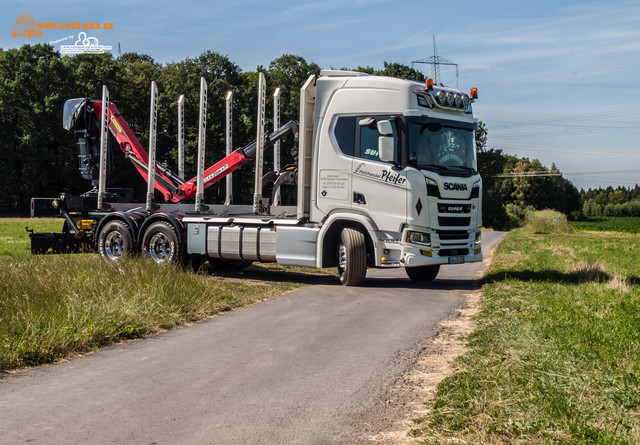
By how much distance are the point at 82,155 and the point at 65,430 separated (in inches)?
585

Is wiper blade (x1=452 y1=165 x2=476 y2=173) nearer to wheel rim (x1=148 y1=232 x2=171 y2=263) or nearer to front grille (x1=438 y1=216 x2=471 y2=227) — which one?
front grille (x1=438 y1=216 x2=471 y2=227)

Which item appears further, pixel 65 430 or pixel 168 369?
pixel 168 369

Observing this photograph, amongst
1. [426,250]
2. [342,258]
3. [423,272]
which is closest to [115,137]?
[342,258]

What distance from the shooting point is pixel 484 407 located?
496 centimetres

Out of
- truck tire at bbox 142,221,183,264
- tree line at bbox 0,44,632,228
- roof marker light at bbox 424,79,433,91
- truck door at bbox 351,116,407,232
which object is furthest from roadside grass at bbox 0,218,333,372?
tree line at bbox 0,44,632,228

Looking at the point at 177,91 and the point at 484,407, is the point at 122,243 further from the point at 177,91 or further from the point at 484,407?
the point at 177,91

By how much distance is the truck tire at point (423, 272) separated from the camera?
49.6ft

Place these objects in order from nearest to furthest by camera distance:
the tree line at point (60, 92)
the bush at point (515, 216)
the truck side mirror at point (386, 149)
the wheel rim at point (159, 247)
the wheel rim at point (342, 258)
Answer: the truck side mirror at point (386, 149) → the wheel rim at point (342, 258) → the wheel rim at point (159, 247) → the tree line at point (60, 92) → the bush at point (515, 216)

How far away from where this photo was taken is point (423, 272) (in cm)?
1519

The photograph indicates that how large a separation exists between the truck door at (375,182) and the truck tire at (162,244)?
4.61m

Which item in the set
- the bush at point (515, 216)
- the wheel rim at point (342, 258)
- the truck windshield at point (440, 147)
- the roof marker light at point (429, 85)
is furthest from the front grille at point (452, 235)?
the bush at point (515, 216)

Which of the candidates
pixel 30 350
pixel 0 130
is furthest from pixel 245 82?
pixel 30 350

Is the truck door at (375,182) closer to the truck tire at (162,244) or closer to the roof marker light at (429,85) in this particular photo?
the roof marker light at (429,85)

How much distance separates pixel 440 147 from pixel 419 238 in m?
1.90
